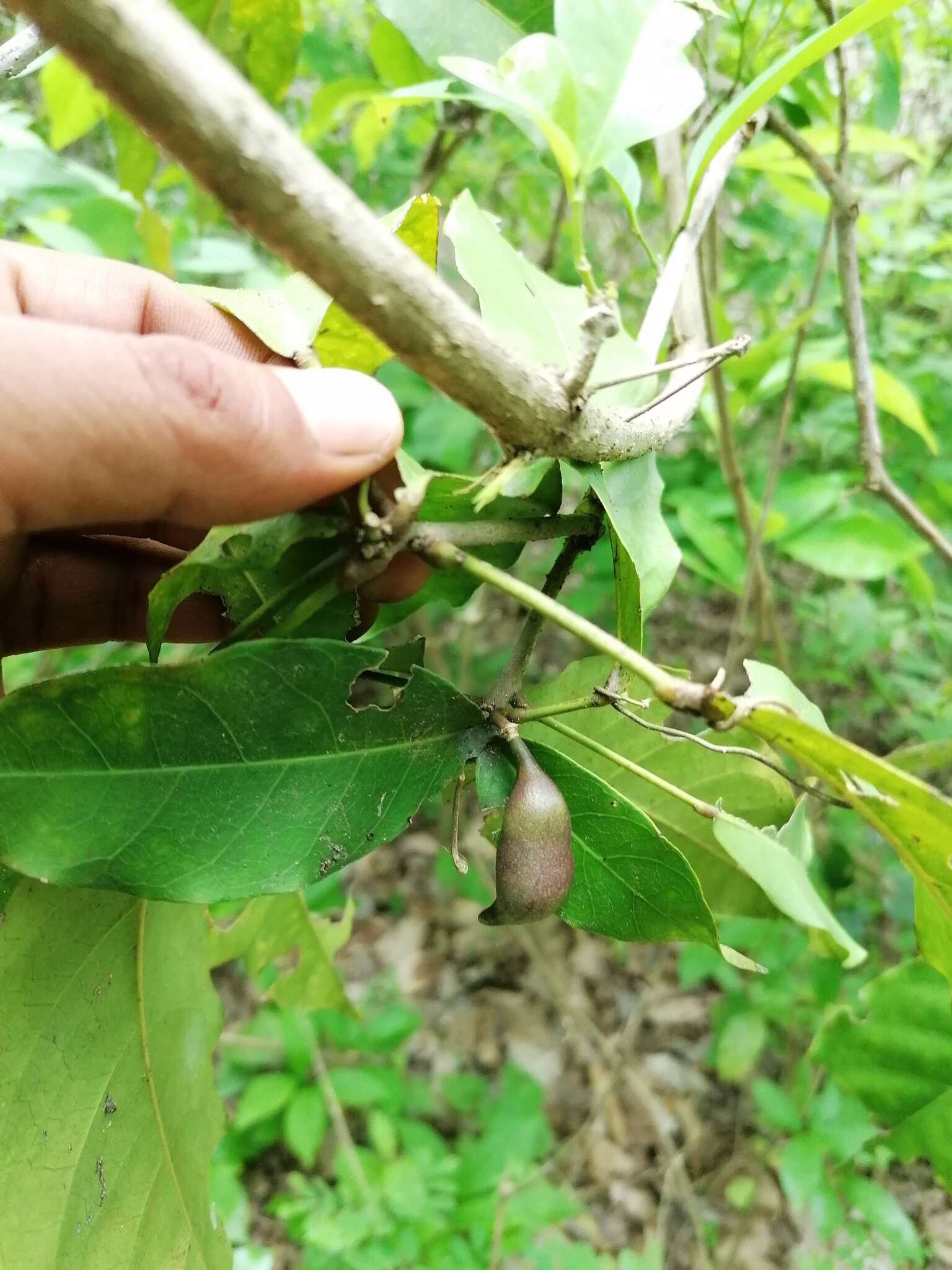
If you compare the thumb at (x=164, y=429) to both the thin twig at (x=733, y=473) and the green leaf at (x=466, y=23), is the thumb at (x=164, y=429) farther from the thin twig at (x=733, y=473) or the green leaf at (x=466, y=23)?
the thin twig at (x=733, y=473)

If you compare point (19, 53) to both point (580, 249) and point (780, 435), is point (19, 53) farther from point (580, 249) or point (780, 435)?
point (780, 435)

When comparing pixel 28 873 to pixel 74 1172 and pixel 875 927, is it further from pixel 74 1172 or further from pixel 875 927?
pixel 875 927

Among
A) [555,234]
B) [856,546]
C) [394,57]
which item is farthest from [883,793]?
[555,234]

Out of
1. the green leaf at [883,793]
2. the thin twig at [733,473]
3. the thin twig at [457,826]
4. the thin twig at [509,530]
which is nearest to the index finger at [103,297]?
the thin twig at [509,530]

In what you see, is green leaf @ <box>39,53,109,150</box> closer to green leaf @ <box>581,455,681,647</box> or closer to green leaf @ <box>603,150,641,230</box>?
green leaf @ <box>603,150,641,230</box>

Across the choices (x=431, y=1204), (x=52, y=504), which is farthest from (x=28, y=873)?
(x=431, y=1204)

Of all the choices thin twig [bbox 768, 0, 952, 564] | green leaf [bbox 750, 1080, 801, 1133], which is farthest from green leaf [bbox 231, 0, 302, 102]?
green leaf [bbox 750, 1080, 801, 1133]
